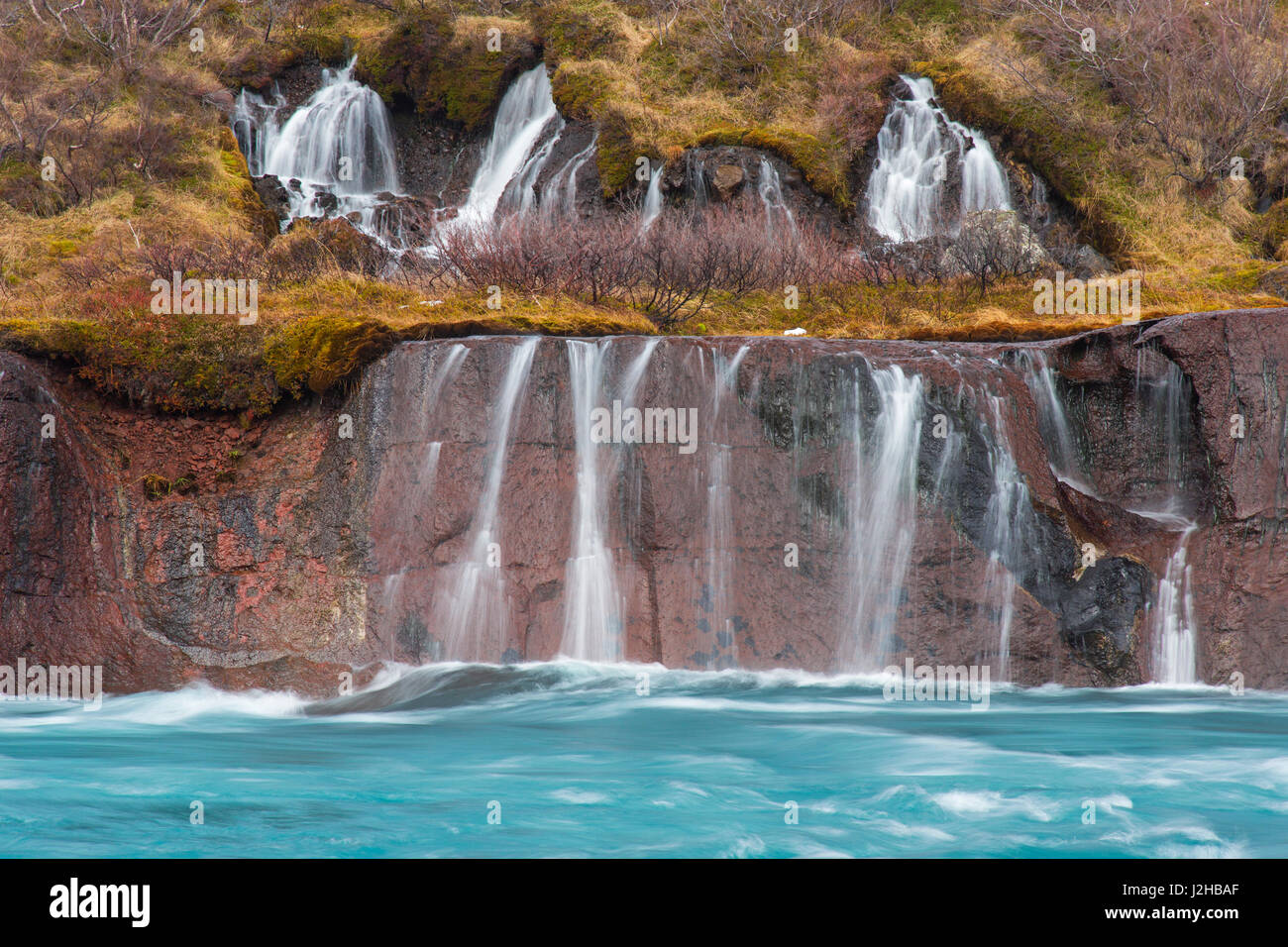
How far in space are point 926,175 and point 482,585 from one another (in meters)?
12.7

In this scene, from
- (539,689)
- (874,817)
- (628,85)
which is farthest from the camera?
(628,85)

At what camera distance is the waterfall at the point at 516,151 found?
67.1 ft

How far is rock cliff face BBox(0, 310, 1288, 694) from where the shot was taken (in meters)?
10.6

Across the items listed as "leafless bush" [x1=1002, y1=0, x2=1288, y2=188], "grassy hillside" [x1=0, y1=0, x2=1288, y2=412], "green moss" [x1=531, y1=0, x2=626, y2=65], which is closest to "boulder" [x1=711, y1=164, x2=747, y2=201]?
"grassy hillside" [x1=0, y1=0, x2=1288, y2=412]

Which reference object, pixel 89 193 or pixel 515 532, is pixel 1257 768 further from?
pixel 89 193

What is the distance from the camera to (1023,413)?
11102mm

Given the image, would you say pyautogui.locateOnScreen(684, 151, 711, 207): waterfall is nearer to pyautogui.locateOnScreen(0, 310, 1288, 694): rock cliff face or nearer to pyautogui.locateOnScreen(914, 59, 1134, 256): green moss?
pyautogui.locateOnScreen(914, 59, 1134, 256): green moss

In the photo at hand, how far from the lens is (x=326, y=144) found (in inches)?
875

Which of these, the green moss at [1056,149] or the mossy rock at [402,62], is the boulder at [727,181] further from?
the mossy rock at [402,62]

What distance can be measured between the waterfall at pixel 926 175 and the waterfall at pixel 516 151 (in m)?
6.24

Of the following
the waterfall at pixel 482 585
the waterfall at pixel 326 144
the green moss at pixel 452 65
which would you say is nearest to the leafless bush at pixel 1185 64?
the green moss at pixel 452 65

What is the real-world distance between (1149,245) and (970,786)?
46.2 ft

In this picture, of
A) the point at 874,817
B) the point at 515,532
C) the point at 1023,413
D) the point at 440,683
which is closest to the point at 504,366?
the point at 515,532

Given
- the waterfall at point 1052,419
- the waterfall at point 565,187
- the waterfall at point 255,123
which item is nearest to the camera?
the waterfall at point 1052,419
